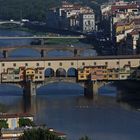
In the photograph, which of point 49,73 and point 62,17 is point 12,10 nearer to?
point 62,17

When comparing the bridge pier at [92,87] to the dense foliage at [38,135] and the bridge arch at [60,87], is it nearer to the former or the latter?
the bridge arch at [60,87]

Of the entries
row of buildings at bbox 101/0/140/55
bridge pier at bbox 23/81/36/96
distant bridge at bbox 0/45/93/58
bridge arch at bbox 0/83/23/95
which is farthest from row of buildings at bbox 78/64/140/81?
distant bridge at bbox 0/45/93/58

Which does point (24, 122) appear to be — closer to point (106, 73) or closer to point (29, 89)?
point (29, 89)

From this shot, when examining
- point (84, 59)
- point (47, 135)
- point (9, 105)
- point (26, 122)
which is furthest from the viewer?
point (84, 59)

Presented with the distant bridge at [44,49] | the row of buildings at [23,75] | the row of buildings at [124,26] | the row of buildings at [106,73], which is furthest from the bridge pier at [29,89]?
the distant bridge at [44,49]

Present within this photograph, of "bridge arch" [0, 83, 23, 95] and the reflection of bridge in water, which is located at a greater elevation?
the reflection of bridge in water

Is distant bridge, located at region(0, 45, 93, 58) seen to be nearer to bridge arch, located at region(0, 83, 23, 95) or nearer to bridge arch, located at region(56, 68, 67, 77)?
bridge arch, located at region(56, 68, 67, 77)

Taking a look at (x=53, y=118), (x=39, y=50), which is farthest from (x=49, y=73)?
(x=39, y=50)
